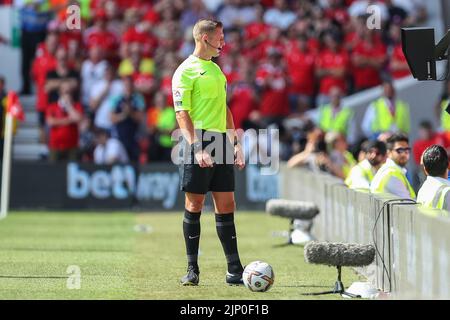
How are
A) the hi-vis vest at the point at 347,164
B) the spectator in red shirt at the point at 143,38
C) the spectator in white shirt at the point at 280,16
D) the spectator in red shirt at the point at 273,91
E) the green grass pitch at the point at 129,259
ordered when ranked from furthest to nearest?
the spectator in white shirt at the point at 280,16 < the spectator in red shirt at the point at 143,38 < the spectator in red shirt at the point at 273,91 < the hi-vis vest at the point at 347,164 < the green grass pitch at the point at 129,259

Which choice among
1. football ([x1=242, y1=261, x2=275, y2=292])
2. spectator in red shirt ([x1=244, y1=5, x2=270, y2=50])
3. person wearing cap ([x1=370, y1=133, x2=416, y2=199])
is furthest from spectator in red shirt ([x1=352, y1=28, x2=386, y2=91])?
football ([x1=242, y1=261, x2=275, y2=292])

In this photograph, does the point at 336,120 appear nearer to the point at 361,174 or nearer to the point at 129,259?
the point at 361,174

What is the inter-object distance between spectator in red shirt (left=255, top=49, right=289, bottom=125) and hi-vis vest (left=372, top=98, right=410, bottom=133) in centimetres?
199

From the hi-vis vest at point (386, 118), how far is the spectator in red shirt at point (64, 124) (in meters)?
6.16

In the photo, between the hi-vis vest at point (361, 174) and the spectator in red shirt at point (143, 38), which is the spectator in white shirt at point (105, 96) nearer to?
the spectator in red shirt at point (143, 38)

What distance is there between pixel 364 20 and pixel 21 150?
8.29 metres

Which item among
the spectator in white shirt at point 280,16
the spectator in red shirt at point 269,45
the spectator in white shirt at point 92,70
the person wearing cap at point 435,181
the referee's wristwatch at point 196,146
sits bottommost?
the person wearing cap at point 435,181

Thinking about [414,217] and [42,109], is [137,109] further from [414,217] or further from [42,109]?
[414,217]

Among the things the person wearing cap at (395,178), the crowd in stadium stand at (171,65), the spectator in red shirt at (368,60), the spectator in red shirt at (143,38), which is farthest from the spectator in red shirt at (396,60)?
the person wearing cap at (395,178)

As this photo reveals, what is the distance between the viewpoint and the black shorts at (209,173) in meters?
10.8

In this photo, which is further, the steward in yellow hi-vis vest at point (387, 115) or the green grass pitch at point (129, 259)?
the steward in yellow hi-vis vest at point (387, 115)

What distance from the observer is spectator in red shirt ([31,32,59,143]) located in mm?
24219

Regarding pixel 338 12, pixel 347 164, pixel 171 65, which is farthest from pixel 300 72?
pixel 347 164

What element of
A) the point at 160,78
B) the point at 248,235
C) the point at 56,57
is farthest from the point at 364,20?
the point at 248,235
